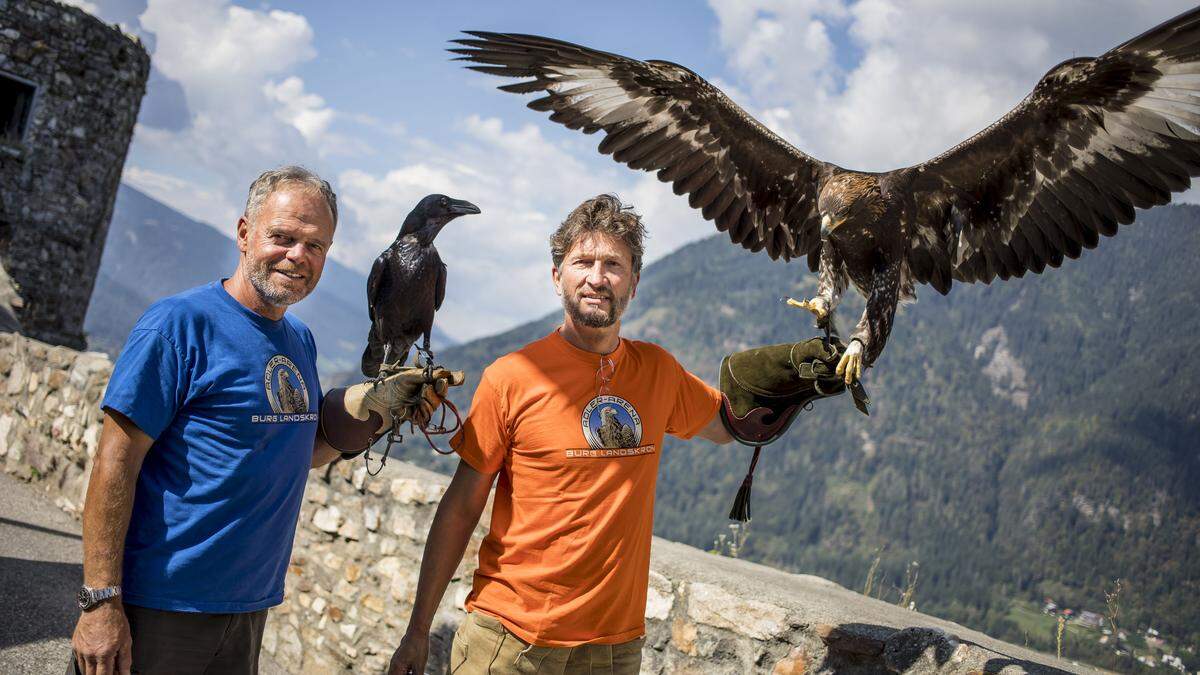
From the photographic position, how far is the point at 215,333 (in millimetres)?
2027

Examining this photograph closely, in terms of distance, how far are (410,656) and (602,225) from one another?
136cm

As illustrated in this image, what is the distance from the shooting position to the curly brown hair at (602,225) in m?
2.26

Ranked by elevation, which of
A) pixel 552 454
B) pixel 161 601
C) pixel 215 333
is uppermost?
pixel 215 333

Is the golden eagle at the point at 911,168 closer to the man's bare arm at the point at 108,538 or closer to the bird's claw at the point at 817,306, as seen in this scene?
the bird's claw at the point at 817,306

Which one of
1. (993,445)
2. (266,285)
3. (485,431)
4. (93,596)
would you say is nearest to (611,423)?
(485,431)

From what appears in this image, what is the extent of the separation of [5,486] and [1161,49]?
8.00 m

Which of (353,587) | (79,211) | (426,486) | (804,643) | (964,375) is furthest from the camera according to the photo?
(964,375)

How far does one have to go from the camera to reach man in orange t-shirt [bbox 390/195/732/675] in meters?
2.12

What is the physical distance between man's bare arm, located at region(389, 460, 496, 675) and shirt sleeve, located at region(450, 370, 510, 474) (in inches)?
2.3

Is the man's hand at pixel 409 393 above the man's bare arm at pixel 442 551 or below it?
above

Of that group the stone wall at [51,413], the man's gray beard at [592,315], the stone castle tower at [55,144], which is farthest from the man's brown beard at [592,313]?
the stone castle tower at [55,144]

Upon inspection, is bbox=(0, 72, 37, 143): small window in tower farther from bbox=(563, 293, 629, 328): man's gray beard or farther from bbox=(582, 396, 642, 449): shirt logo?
bbox=(582, 396, 642, 449): shirt logo

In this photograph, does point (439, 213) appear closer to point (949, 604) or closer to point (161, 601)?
point (161, 601)

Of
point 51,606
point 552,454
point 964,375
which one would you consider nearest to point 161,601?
point 552,454
